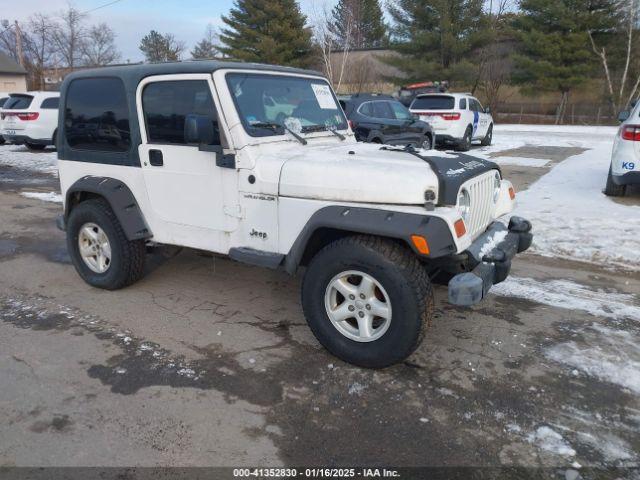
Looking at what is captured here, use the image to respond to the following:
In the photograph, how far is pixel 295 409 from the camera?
297 centimetres

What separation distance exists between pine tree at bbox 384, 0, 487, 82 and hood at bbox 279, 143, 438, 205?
32.7 metres

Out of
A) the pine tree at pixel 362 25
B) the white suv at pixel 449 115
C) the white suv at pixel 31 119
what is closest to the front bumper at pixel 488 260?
the white suv at pixel 449 115

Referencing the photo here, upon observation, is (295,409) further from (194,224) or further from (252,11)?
(252,11)

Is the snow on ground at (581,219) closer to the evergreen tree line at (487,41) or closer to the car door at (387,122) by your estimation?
the car door at (387,122)

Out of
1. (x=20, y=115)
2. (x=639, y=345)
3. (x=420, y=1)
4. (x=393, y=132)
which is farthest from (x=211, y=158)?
(x=420, y=1)

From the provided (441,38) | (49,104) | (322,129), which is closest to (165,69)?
(322,129)

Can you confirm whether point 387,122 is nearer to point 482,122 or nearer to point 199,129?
point 482,122

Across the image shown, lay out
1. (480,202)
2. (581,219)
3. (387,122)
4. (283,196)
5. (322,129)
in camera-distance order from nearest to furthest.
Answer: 1. (283,196)
2. (480,202)
3. (322,129)
4. (581,219)
5. (387,122)

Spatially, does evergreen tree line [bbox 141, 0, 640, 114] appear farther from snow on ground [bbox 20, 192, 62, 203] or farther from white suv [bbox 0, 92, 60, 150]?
snow on ground [bbox 20, 192, 62, 203]

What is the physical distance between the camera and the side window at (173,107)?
380cm

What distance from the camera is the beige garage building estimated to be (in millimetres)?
41875

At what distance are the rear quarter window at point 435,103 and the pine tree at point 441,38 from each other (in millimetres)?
19985

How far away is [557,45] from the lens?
3247 centimetres

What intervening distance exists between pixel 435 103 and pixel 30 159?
11.9 meters
